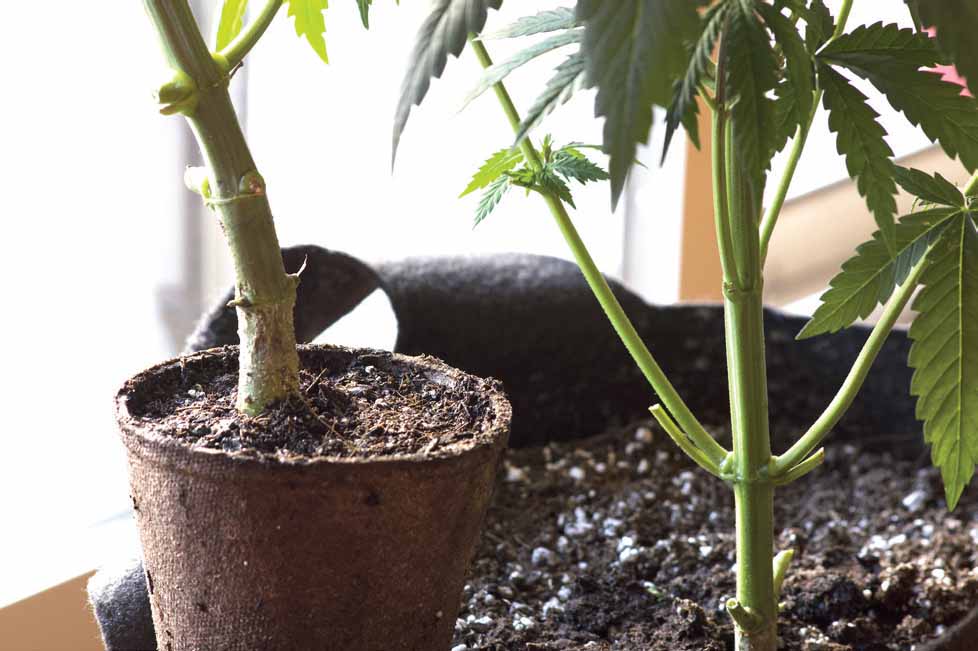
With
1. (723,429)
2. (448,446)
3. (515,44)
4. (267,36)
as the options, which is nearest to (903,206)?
(515,44)

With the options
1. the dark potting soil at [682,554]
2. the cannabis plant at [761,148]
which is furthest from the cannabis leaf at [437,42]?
the dark potting soil at [682,554]

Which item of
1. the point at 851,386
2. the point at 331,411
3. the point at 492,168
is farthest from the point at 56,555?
the point at 851,386

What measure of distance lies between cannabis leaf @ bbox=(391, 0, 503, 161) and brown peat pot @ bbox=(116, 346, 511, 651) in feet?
0.62

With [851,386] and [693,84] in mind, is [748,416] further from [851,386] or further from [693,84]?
[693,84]

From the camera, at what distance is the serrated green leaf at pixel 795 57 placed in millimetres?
490

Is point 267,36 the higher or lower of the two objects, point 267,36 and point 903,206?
the higher

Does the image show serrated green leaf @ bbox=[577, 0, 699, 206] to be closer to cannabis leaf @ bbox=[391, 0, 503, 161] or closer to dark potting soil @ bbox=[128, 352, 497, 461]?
cannabis leaf @ bbox=[391, 0, 503, 161]

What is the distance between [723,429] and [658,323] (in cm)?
16

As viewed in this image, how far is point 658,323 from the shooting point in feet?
4.27

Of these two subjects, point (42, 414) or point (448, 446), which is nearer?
point (448, 446)

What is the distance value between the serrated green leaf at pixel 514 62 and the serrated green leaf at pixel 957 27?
0.59ft

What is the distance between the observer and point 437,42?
0.46 meters

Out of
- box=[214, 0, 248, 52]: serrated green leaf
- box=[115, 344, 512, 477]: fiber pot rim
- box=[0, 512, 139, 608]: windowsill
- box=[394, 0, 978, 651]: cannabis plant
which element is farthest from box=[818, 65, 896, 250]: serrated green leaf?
box=[0, 512, 139, 608]: windowsill

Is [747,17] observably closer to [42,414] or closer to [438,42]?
[438,42]
